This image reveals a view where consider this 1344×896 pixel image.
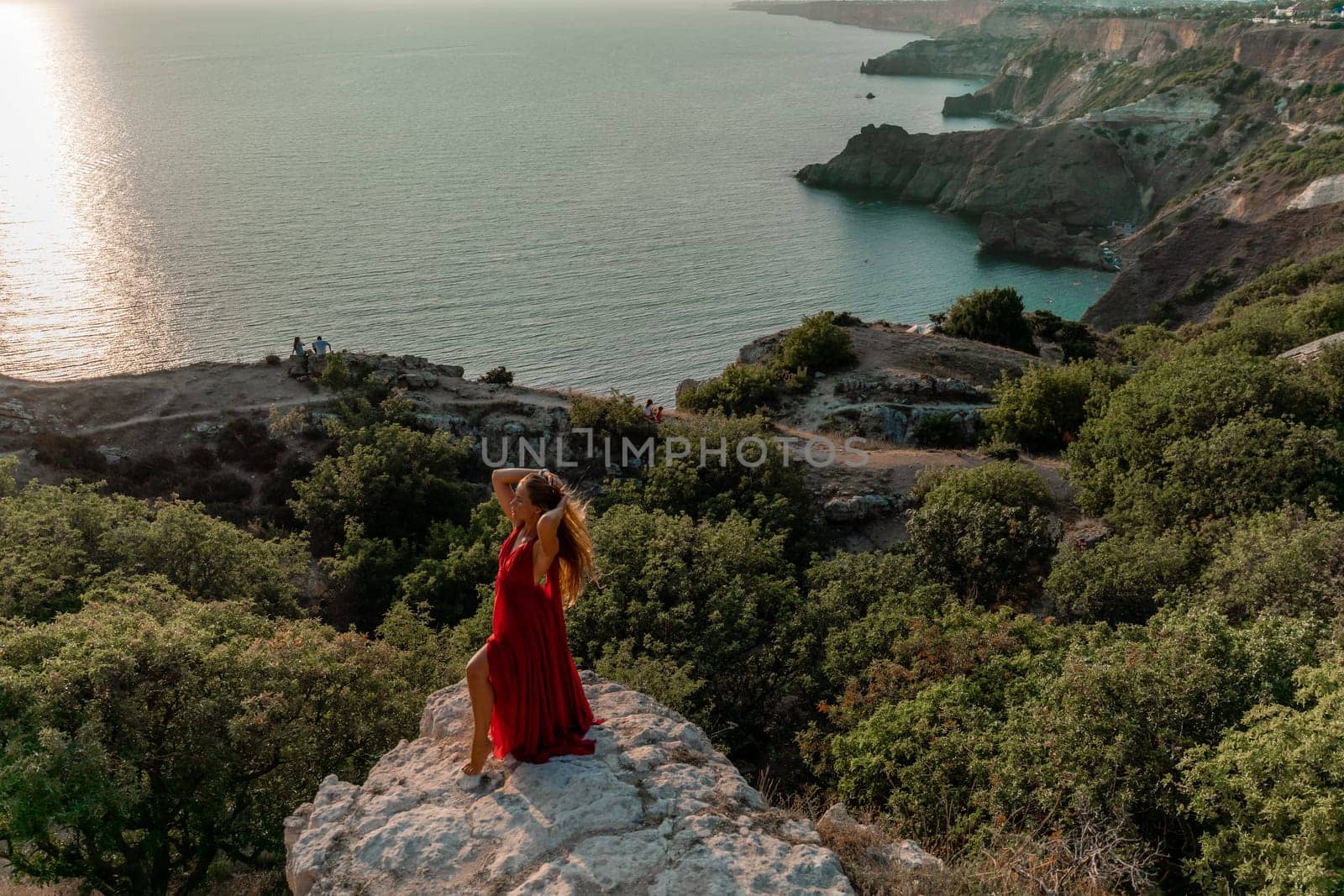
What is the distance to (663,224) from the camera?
269ft

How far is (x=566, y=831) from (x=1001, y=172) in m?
99.5

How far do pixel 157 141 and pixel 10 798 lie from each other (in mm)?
114528

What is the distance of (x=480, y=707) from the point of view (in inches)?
330

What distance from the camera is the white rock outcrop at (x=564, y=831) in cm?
726

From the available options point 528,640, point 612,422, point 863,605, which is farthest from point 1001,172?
point 528,640

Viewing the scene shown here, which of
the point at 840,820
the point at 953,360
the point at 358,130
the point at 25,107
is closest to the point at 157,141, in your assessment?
the point at 358,130

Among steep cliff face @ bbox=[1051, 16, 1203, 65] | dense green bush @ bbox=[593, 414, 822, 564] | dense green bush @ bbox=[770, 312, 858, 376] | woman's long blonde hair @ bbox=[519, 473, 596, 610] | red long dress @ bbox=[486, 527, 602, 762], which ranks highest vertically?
steep cliff face @ bbox=[1051, 16, 1203, 65]

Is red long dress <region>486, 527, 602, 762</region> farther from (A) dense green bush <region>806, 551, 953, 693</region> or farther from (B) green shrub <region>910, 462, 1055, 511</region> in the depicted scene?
(B) green shrub <region>910, 462, 1055, 511</region>

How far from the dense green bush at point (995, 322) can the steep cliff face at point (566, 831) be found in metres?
47.1

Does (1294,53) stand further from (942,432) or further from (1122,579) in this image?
(1122,579)

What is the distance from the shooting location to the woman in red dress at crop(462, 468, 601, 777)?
828 cm

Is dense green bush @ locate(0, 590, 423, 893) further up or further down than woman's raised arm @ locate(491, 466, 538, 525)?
further down

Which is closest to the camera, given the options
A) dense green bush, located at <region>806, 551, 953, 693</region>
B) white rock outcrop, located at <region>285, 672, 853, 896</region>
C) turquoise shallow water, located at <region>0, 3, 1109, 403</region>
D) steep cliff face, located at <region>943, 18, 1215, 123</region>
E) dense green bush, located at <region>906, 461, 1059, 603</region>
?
white rock outcrop, located at <region>285, 672, 853, 896</region>

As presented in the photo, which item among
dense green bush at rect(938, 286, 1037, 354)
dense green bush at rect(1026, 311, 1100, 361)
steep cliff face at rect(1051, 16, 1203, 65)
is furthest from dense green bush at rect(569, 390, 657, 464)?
steep cliff face at rect(1051, 16, 1203, 65)
